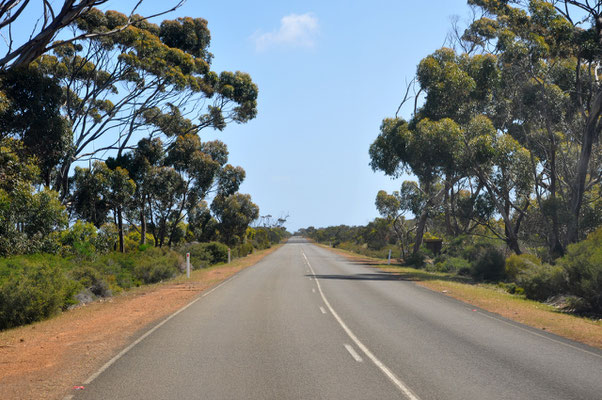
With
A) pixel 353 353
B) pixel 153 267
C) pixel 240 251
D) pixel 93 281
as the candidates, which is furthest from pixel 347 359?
pixel 240 251

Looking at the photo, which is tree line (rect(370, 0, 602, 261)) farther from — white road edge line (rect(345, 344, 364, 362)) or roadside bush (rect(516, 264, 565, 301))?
white road edge line (rect(345, 344, 364, 362))

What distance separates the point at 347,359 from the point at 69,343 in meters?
5.66

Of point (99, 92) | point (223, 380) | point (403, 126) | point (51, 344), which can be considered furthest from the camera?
point (403, 126)

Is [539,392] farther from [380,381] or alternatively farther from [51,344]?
[51,344]

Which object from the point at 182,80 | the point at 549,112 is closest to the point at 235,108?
the point at 182,80

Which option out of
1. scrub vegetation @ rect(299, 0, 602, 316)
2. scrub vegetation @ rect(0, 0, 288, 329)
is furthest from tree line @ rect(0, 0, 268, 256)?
scrub vegetation @ rect(299, 0, 602, 316)

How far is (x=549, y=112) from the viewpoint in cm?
2905

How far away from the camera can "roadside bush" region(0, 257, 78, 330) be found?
11.5 meters

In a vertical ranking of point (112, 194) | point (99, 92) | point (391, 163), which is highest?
point (99, 92)

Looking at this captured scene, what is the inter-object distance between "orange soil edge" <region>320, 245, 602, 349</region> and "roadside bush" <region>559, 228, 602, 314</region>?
931 millimetres

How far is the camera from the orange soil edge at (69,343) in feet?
22.1

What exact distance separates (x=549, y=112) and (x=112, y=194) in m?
27.1

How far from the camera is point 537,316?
13.8 m

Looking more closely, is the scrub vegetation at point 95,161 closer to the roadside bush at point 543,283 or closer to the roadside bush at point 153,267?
the roadside bush at point 153,267
